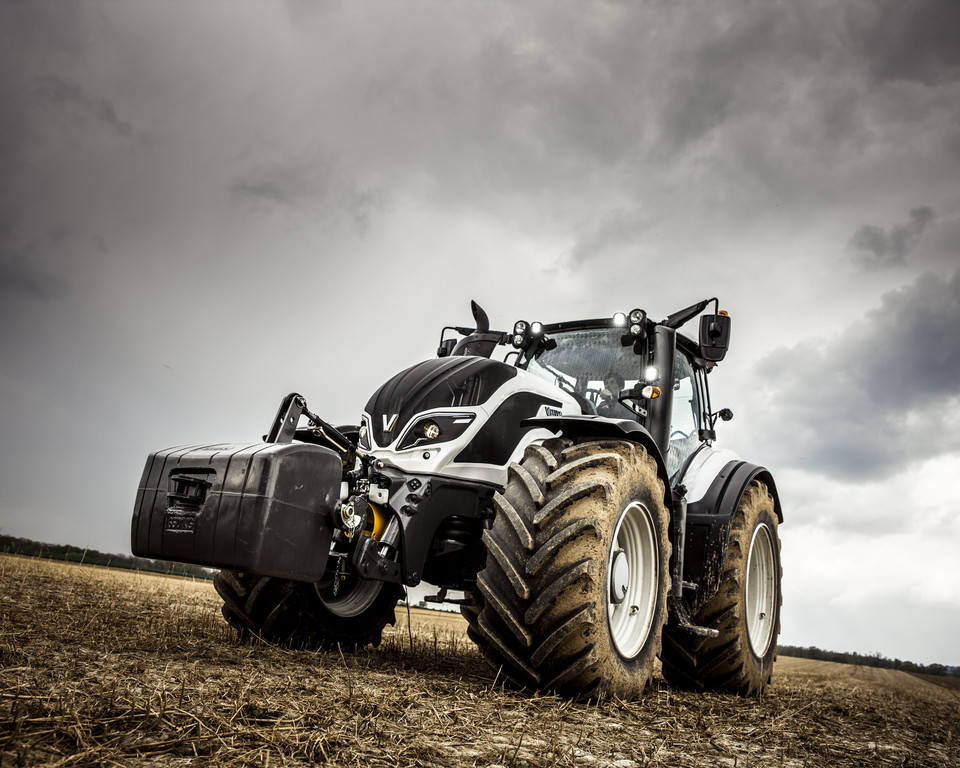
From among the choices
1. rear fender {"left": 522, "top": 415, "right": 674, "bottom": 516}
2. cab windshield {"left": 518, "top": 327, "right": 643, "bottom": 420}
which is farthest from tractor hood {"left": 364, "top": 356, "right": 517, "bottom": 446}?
cab windshield {"left": 518, "top": 327, "right": 643, "bottom": 420}

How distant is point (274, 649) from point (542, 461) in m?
1.88

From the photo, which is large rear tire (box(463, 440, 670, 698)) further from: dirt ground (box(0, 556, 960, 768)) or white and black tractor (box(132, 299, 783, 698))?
dirt ground (box(0, 556, 960, 768))

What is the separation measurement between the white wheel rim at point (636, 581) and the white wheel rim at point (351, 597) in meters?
1.62

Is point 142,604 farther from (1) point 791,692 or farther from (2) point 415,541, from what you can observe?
(1) point 791,692

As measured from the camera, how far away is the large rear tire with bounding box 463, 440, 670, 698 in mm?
3236

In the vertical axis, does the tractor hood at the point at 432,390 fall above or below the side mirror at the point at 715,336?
below

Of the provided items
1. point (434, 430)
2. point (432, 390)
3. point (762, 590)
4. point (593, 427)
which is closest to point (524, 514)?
point (593, 427)

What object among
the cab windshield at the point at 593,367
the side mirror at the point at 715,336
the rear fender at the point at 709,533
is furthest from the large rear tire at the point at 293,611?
the side mirror at the point at 715,336

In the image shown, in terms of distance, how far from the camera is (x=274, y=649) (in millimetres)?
4094

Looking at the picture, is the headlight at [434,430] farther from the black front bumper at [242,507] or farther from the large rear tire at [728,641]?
the large rear tire at [728,641]

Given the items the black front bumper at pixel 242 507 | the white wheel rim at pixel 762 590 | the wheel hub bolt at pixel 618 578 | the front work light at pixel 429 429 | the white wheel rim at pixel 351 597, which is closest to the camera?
the black front bumper at pixel 242 507

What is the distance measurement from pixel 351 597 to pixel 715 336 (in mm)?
2985

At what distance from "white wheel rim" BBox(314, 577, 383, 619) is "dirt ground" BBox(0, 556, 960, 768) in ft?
0.95

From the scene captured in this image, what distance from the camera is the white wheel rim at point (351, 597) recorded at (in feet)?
15.3
